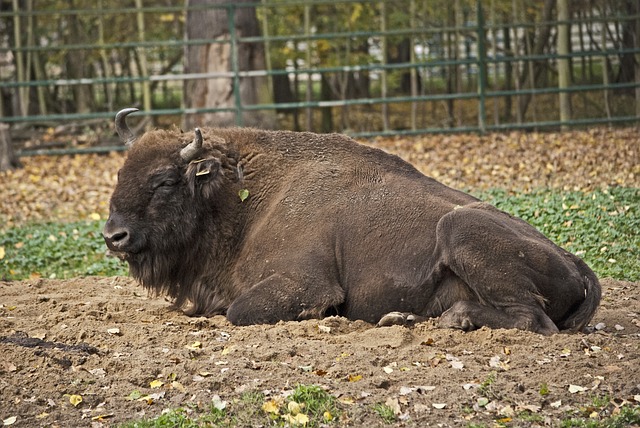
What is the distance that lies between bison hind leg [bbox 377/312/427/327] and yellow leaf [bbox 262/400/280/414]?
5.39 feet

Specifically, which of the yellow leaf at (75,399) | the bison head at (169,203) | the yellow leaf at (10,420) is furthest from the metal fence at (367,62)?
the yellow leaf at (10,420)

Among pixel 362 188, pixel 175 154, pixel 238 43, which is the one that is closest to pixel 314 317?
pixel 362 188

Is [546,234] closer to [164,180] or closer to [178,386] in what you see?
[164,180]

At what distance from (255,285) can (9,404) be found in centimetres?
218

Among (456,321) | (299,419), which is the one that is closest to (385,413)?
(299,419)

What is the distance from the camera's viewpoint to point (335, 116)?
24547 mm

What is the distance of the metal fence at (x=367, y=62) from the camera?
55.6 feet

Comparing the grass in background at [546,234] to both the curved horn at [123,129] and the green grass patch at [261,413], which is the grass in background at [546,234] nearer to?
the curved horn at [123,129]

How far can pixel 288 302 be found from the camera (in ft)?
22.2

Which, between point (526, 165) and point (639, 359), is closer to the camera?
→ point (639, 359)

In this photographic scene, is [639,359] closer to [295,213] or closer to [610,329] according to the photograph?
[610,329]

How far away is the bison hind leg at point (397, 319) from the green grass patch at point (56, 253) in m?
3.91

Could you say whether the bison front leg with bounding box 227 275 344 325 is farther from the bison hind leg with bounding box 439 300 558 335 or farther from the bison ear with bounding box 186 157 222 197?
the bison ear with bounding box 186 157 222 197

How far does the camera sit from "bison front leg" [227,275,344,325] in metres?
6.77
